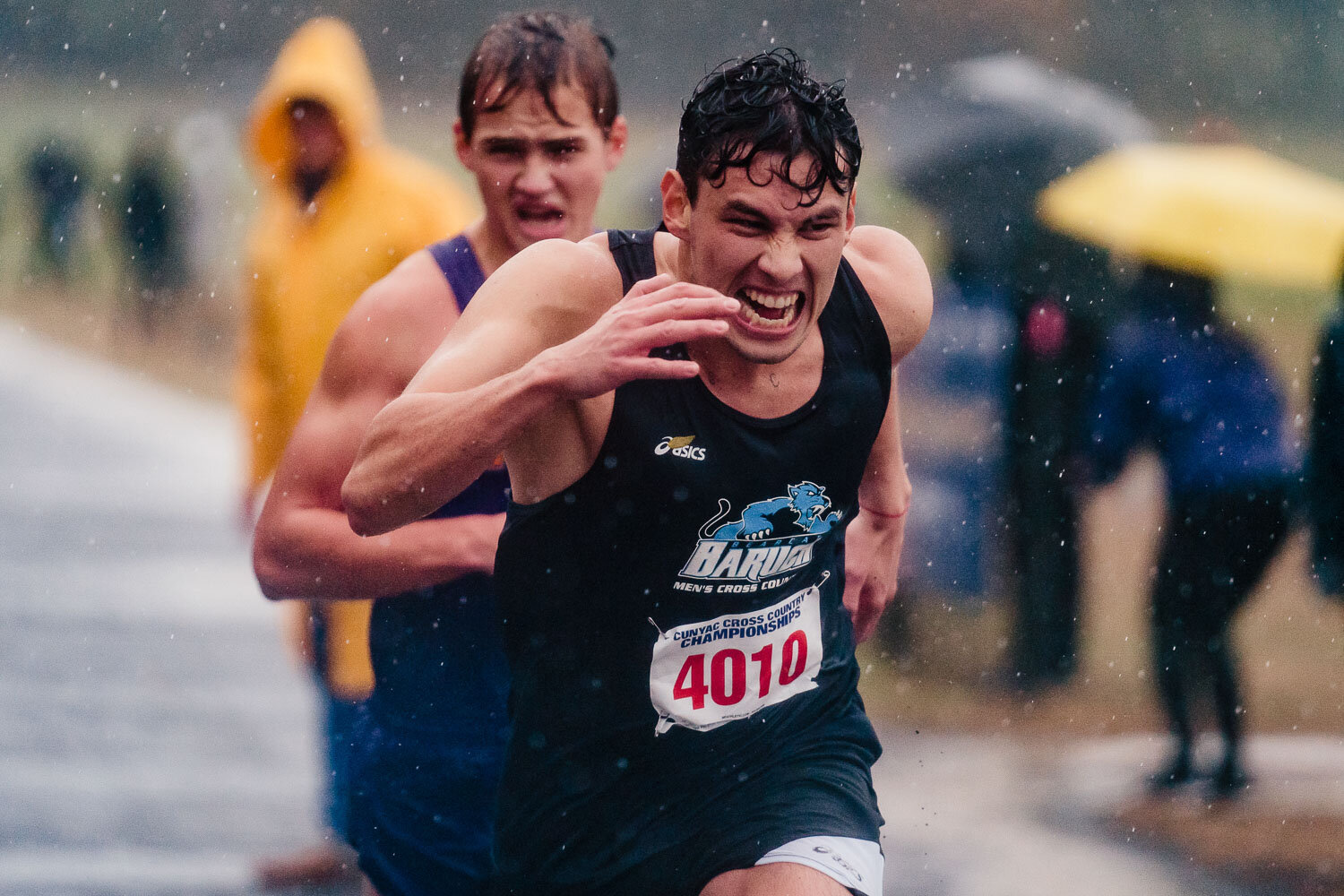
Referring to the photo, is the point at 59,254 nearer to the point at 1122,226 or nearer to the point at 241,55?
the point at 241,55

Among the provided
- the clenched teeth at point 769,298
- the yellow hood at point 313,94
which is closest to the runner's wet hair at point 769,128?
the clenched teeth at point 769,298

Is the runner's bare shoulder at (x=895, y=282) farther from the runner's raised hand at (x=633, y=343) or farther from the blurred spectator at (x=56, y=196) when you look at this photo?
the blurred spectator at (x=56, y=196)

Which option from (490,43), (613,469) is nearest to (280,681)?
(490,43)

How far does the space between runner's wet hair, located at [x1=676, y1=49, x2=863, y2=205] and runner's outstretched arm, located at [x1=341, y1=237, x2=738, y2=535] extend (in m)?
0.18

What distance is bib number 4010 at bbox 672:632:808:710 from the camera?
1937mm

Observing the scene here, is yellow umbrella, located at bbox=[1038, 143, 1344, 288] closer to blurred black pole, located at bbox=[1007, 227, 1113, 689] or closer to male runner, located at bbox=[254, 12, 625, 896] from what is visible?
blurred black pole, located at bbox=[1007, 227, 1113, 689]

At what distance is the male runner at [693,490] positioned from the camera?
1.65 m

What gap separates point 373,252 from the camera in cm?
345

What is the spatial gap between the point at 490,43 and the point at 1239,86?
6.42 metres

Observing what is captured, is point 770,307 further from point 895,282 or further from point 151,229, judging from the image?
point 151,229

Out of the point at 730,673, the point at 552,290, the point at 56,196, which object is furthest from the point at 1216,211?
the point at 56,196

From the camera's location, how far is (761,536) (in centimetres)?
186

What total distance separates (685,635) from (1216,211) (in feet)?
11.9

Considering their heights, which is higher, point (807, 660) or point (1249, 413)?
point (1249, 413)
